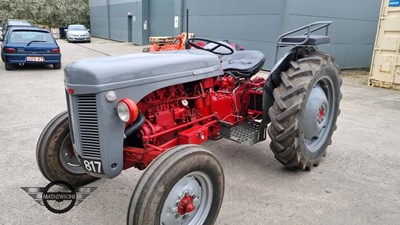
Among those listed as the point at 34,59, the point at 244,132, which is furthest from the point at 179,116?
the point at 34,59

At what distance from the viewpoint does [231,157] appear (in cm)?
402

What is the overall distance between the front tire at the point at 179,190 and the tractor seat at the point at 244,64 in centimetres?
151

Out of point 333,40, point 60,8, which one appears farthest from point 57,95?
point 60,8

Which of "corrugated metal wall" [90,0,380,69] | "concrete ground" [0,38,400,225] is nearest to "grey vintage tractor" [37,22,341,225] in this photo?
"concrete ground" [0,38,400,225]

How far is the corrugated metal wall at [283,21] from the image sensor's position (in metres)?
10.3

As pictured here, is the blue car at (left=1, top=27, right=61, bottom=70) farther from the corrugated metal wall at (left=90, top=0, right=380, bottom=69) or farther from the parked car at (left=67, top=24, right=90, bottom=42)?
the parked car at (left=67, top=24, right=90, bottom=42)

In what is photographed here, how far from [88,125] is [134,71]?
50 cm

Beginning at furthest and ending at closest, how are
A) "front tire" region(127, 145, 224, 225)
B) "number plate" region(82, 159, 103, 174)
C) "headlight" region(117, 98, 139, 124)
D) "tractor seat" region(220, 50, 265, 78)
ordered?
"tractor seat" region(220, 50, 265, 78) → "number plate" region(82, 159, 103, 174) → "headlight" region(117, 98, 139, 124) → "front tire" region(127, 145, 224, 225)

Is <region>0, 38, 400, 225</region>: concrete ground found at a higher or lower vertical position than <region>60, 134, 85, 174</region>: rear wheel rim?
lower

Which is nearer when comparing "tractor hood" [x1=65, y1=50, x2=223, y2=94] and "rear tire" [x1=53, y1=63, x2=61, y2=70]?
"tractor hood" [x1=65, y1=50, x2=223, y2=94]

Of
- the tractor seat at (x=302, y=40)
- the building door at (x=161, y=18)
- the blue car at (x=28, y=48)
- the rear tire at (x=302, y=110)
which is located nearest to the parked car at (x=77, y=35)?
the building door at (x=161, y=18)

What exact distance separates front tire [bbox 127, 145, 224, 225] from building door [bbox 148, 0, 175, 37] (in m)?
17.7

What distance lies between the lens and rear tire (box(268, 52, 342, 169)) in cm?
311

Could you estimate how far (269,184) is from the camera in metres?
3.36
